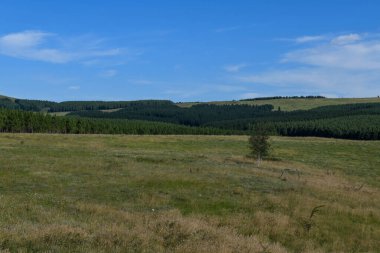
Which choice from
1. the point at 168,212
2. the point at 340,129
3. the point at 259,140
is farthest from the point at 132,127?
the point at 168,212

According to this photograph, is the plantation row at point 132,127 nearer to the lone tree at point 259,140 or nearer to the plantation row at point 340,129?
the plantation row at point 340,129

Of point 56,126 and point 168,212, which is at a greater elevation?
point 56,126

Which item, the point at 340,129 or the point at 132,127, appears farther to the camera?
the point at 340,129

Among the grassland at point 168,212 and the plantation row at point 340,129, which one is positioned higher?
the plantation row at point 340,129

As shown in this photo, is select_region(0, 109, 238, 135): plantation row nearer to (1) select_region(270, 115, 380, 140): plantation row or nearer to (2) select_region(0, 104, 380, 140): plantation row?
(2) select_region(0, 104, 380, 140): plantation row

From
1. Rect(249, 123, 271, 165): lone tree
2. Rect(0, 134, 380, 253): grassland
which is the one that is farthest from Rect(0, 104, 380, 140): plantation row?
Rect(0, 134, 380, 253): grassland

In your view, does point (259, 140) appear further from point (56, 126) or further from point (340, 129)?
point (340, 129)

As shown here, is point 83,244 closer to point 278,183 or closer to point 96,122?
point 278,183

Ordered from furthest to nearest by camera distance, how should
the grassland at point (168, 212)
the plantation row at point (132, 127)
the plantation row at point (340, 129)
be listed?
the plantation row at point (340, 129)
the plantation row at point (132, 127)
the grassland at point (168, 212)

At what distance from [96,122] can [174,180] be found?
128401 millimetres

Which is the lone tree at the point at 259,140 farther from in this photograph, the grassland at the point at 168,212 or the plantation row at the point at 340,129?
the plantation row at the point at 340,129

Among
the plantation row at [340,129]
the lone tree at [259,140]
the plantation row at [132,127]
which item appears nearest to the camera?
the lone tree at [259,140]

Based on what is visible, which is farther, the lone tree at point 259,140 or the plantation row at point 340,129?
the plantation row at point 340,129

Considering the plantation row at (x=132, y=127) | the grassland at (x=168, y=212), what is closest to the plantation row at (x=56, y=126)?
the plantation row at (x=132, y=127)
